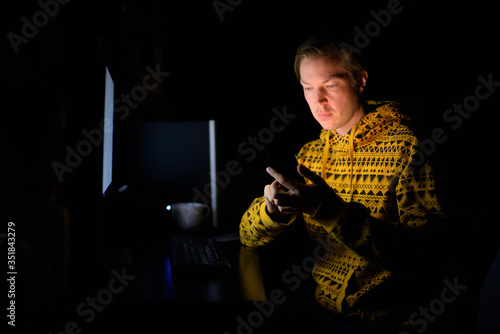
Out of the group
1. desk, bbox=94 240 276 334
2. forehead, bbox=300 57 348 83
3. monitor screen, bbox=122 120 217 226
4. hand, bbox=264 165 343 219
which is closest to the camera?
desk, bbox=94 240 276 334

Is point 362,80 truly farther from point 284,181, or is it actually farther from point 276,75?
point 276,75

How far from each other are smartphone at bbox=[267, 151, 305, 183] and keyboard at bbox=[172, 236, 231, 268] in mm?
330

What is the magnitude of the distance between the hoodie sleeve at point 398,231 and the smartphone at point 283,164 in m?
0.14

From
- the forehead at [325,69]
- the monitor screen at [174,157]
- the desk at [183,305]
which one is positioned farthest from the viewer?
the monitor screen at [174,157]

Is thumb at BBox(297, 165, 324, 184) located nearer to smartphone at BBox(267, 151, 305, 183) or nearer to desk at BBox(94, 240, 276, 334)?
smartphone at BBox(267, 151, 305, 183)

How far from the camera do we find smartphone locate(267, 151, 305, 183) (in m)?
1.13

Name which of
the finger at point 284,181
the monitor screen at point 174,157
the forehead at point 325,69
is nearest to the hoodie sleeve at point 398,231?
the finger at point 284,181

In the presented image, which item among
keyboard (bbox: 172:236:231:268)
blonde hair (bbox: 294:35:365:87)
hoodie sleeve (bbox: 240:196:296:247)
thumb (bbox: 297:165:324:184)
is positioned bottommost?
keyboard (bbox: 172:236:231:268)

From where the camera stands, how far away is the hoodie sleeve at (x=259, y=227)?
1374 mm

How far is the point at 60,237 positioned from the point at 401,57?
5.43 ft

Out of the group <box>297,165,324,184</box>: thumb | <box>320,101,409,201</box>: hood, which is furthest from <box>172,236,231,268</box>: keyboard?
<box>320,101,409,201</box>: hood

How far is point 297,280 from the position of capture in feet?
5.89

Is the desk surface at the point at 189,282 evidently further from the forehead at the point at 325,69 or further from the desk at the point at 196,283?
the forehead at the point at 325,69

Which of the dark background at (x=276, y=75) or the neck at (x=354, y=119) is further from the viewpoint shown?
the neck at (x=354, y=119)
